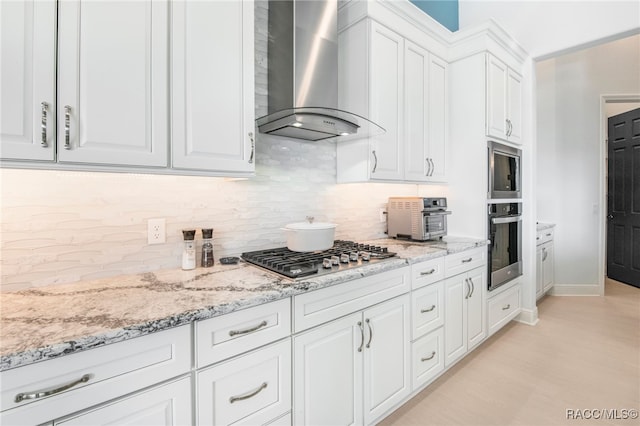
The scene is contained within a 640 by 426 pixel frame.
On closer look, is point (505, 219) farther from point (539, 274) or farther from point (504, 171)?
point (539, 274)

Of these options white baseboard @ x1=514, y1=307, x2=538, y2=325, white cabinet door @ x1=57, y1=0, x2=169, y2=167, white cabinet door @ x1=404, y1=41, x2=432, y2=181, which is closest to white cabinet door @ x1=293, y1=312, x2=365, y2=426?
white cabinet door @ x1=57, y1=0, x2=169, y2=167

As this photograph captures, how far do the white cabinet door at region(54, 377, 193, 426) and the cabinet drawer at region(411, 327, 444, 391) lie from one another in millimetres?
1346

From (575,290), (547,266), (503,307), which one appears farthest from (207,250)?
(575,290)

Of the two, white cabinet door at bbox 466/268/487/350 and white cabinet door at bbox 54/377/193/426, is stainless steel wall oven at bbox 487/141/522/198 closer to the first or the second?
white cabinet door at bbox 466/268/487/350

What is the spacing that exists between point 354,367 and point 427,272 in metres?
0.78

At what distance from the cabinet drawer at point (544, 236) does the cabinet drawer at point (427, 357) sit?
2.16 metres

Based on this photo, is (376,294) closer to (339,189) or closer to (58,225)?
(339,189)

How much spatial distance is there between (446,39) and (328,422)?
9.75 ft

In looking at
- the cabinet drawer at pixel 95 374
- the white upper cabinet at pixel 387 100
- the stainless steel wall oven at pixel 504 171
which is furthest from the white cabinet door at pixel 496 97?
the cabinet drawer at pixel 95 374

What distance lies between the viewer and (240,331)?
1.13 m

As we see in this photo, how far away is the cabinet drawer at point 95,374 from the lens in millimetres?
763

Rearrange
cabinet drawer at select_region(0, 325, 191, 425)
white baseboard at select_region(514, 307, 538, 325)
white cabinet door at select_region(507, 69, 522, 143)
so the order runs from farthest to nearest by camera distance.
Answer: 1. white baseboard at select_region(514, 307, 538, 325)
2. white cabinet door at select_region(507, 69, 522, 143)
3. cabinet drawer at select_region(0, 325, 191, 425)

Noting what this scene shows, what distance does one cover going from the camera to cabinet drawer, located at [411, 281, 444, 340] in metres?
1.88

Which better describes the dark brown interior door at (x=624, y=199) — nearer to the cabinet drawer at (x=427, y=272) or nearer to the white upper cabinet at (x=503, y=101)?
the white upper cabinet at (x=503, y=101)
